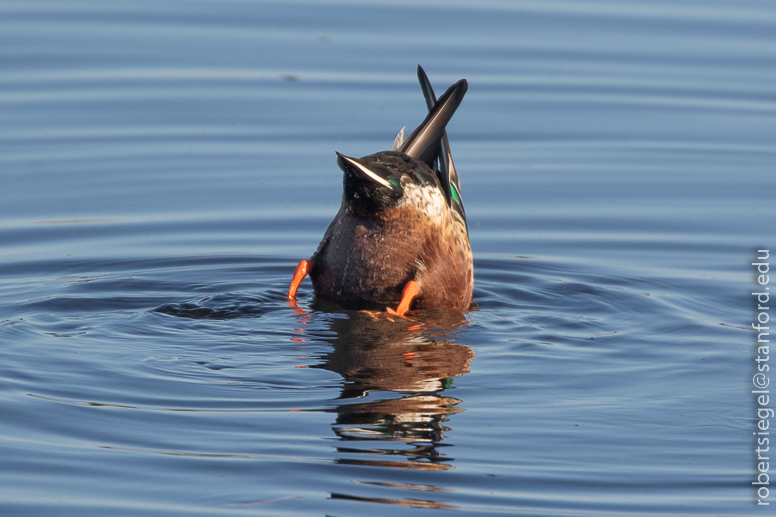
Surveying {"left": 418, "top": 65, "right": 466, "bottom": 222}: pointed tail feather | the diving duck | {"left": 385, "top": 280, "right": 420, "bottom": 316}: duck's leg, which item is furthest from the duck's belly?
{"left": 418, "top": 65, "right": 466, "bottom": 222}: pointed tail feather

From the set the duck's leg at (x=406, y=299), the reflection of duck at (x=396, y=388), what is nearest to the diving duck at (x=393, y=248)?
the duck's leg at (x=406, y=299)

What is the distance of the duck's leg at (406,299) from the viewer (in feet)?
21.8

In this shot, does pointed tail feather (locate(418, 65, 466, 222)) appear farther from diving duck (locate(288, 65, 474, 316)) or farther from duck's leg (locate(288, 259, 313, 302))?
duck's leg (locate(288, 259, 313, 302))

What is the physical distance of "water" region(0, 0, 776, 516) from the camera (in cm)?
466

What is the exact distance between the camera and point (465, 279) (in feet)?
23.2

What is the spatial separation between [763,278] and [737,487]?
3275mm

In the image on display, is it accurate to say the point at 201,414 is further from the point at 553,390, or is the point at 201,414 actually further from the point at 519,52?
the point at 519,52

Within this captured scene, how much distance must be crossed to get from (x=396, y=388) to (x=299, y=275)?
5.49ft

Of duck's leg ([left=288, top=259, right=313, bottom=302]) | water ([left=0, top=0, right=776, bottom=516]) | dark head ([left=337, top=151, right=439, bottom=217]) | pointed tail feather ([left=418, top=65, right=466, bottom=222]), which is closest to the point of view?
water ([left=0, top=0, right=776, bottom=516])

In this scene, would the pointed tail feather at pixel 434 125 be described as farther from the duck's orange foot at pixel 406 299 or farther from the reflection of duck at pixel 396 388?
the reflection of duck at pixel 396 388

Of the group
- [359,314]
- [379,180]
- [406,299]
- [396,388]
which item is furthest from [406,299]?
[396,388]

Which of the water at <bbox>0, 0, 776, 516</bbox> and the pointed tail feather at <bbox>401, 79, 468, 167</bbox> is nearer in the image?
the water at <bbox>0, 0, 776, 516</bbox>

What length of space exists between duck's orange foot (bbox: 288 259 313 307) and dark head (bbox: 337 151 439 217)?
0.48 m

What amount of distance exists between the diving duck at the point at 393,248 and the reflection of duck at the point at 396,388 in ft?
0.54
